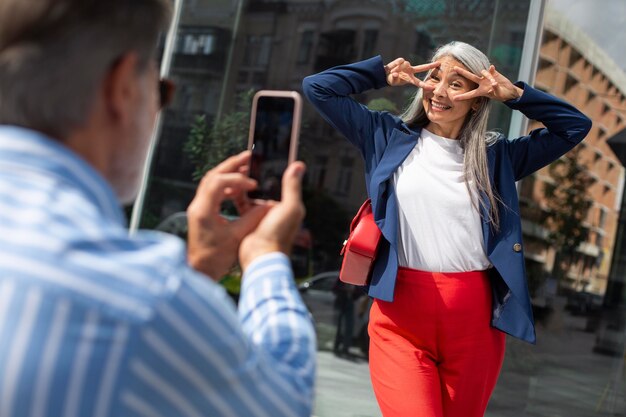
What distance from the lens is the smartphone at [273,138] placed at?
133 centimetres

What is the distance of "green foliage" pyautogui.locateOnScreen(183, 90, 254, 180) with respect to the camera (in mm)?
5645

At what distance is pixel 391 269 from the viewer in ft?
9.80

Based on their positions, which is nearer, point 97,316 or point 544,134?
point 97,316

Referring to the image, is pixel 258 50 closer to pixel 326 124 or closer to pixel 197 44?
pixel 197 44

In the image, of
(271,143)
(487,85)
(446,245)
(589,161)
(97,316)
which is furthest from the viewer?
(589,161)

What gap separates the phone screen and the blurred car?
3.90 meters

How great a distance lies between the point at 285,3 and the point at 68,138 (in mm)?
4885

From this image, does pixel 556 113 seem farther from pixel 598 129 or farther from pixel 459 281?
pixel 598 129

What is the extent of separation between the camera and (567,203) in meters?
5.20

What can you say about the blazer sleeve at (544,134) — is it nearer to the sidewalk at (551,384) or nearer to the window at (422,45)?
the window at (422,45)

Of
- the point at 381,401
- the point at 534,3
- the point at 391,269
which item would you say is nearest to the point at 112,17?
the point at 391,269

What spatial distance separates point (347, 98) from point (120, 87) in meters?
2.36

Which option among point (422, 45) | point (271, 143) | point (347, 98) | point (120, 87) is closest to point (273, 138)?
point (271, 143)

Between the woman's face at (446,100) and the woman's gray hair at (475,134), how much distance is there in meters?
0.03
